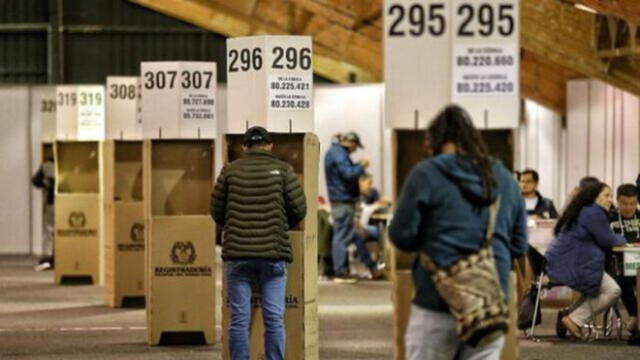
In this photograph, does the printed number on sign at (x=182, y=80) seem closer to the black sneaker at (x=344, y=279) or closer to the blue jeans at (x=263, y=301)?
the blue jeans at (x=263, y=301)

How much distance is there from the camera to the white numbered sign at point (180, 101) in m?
13.6

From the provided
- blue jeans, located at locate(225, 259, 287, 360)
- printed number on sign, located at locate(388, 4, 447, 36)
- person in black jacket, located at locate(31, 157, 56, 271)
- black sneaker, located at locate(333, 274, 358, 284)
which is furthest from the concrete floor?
printed number on sign, located at locate(388, 4, 447, 36)

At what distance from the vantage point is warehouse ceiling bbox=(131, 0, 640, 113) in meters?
20.8

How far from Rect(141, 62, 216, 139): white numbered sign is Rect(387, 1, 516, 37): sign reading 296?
5016 millimetres

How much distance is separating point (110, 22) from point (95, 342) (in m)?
16.7

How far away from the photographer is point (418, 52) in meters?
8.77

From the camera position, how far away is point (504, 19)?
8.80 metres

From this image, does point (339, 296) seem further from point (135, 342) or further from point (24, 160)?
point (24, 160)

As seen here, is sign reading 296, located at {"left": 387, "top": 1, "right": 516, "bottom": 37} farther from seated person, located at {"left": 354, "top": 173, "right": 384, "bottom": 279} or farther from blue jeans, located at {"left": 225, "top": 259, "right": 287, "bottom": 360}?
seated person, located at {"left": 354, "top": 173, "right": 384, "bottom": 279}

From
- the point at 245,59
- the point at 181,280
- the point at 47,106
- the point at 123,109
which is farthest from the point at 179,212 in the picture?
the point at 47,106

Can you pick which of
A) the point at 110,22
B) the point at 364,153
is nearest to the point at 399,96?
the point at 364,153

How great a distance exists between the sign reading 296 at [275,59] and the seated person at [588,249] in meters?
3.43

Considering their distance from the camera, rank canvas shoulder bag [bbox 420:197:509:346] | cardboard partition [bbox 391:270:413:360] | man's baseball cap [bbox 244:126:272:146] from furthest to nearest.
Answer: man's baseball cap [bbox 244:126:272:146] < cardboard partition [bbox 391:270:413:360] < canvas shoulder bag [bbox 420:197:509:346]

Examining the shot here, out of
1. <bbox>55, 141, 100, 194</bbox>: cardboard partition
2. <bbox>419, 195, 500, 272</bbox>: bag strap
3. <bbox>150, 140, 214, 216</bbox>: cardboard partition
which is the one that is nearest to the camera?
<bbox>419, 195, 500, 272</bbox>: bag strap
